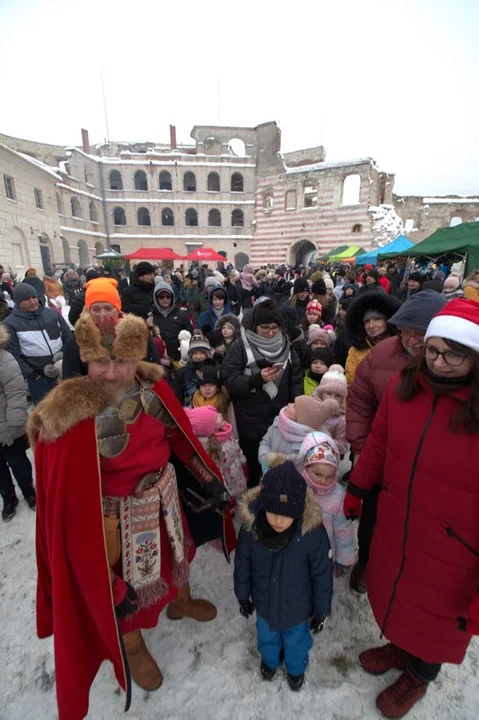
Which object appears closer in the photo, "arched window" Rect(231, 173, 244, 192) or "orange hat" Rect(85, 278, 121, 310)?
"orange hat" Rect(85, 278, 121, 310)

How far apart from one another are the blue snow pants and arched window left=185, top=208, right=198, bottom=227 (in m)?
35.7

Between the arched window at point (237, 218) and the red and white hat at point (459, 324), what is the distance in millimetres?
35239

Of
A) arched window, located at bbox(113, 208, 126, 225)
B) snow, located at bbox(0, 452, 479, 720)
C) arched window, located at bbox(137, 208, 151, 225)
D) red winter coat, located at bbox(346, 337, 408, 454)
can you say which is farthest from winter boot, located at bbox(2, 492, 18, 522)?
arched window, located at bbox(113, 208, 126, 225)

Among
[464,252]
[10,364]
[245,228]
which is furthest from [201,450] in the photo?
[245,228]

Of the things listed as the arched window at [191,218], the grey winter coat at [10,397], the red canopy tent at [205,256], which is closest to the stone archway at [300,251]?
the arched window at [191,218]

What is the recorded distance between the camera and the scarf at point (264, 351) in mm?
2672

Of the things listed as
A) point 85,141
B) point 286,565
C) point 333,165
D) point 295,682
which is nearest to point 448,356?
point 286,565

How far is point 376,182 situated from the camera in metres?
24.8

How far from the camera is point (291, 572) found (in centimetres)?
164

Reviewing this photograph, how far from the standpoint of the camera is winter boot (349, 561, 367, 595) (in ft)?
7.63

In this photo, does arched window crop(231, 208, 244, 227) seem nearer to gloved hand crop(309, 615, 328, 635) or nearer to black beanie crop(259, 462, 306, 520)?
black beanie crop(259, 462, 306, 520)

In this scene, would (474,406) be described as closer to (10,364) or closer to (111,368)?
(111,368)

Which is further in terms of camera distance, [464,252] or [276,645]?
[464,252]

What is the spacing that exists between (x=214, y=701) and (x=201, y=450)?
4.21 ft
